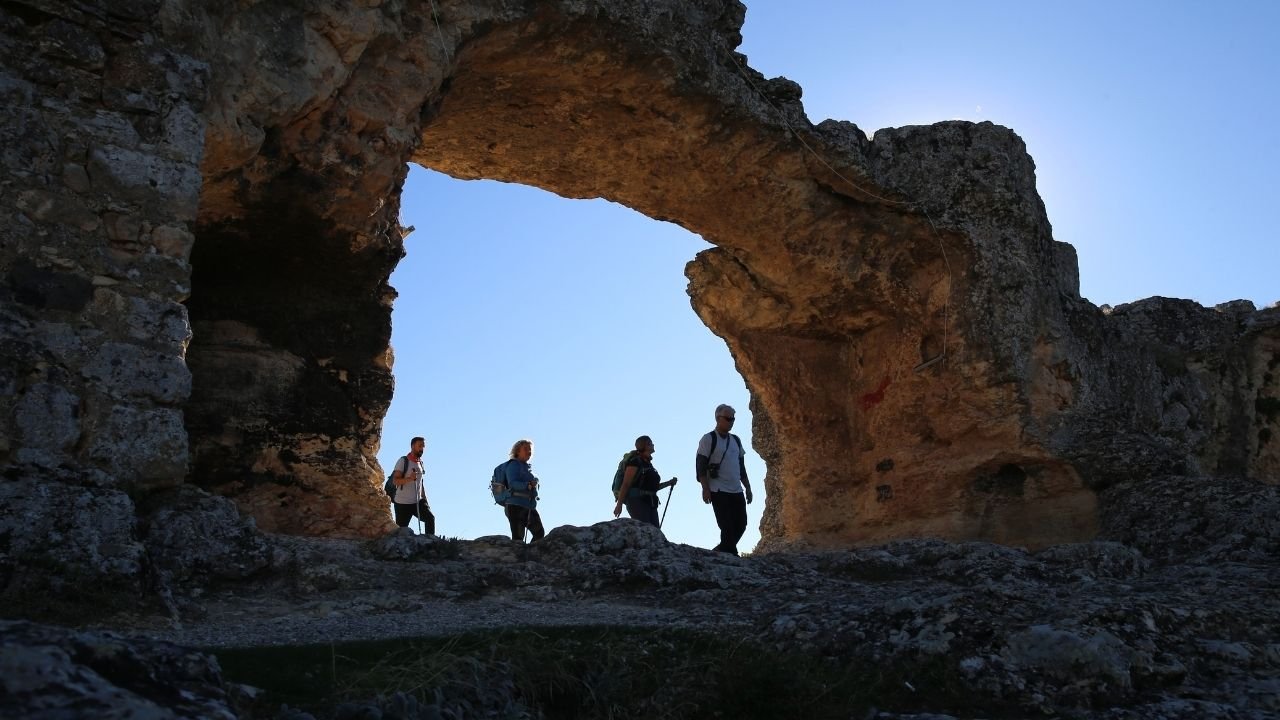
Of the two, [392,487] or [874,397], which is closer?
[392,487]

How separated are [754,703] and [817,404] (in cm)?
885

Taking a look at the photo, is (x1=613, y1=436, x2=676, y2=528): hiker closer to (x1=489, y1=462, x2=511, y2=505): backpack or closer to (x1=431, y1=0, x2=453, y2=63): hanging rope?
(x1=489, y1=462, x2=511, y2=505): backpack

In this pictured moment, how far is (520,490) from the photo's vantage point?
33.4 feet

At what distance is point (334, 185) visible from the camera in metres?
8.89

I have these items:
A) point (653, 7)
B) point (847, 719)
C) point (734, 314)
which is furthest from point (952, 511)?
point (847, 719)

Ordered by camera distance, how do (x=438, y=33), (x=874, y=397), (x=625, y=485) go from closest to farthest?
1. (x=438, y=33)
2. (x=625, y=485)
3. (x=874, y=397)

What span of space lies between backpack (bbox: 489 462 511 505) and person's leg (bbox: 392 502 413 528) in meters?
0.74

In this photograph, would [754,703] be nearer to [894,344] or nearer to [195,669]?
[195,669]

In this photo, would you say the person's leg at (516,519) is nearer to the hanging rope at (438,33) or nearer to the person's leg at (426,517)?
the person's leg at (426,517)

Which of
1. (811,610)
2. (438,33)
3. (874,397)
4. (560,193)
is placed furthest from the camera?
(874,397)

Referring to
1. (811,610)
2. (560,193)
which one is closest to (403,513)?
(560,193)

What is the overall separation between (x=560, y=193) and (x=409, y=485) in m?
3.27

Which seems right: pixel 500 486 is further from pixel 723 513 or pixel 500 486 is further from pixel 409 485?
pixel 723 513

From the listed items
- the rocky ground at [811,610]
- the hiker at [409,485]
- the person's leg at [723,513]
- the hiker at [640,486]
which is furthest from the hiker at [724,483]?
the hiker at [409,485]
